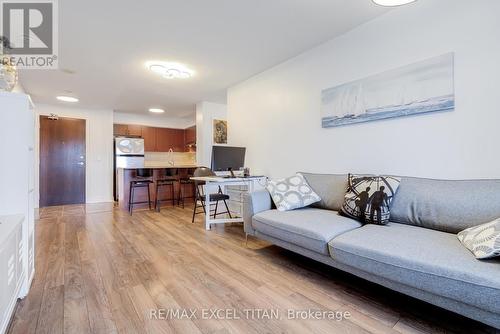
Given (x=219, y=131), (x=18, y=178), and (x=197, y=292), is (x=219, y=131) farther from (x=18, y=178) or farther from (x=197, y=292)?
(x=197, y=292)

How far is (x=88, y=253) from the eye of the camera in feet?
8.39

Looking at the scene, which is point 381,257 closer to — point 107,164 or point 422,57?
point 422,57

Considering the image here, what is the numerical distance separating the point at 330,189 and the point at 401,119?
0.95 metres

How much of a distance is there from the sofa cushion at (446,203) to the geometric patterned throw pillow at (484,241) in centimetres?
24

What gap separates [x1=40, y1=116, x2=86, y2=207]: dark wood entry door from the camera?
5477mm

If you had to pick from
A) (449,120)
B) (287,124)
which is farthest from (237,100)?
(449,120)

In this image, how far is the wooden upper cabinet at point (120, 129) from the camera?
647 cm

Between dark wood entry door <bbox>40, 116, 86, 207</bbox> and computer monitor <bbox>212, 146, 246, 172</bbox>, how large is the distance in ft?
14.2

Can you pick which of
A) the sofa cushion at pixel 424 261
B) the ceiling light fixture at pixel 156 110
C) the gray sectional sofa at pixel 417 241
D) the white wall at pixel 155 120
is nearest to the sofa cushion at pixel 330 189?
the gray sectional sofa at pixel 417 241

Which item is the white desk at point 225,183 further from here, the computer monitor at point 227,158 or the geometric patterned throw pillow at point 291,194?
the geometric patterned throw pillow at point 291,194

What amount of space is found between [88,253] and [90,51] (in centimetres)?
245

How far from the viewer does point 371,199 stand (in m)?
2.05

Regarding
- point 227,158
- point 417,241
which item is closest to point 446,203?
point 417,241
